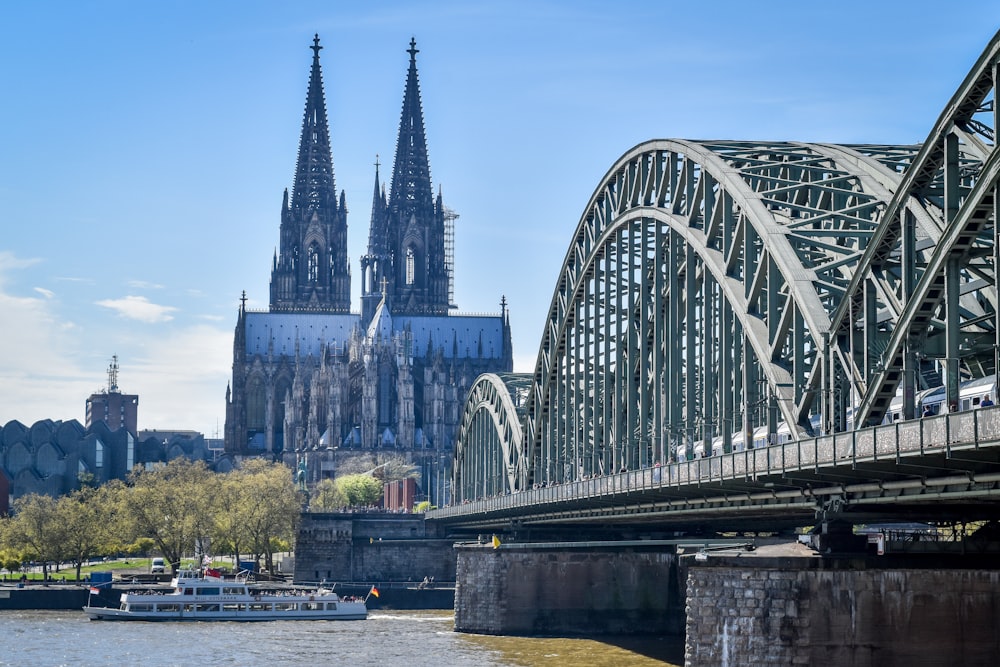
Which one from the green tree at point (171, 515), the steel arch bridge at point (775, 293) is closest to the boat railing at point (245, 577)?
the green tree at point (171, 515)

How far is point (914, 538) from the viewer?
47.7m

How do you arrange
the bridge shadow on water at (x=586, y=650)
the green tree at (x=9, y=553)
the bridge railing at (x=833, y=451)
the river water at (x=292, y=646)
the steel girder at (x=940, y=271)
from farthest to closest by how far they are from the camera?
the green tree at (x=9, y=553) → the river water at (x=292, y=646) → the bridge shadow on water at (x=586, y=650) → the steel girder at (x=940, y=271) → the bridge railing at (x=833, y=451)

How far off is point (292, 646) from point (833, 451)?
5062 centimetres

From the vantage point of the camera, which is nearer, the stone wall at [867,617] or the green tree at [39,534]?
the stone wall at [867,617]

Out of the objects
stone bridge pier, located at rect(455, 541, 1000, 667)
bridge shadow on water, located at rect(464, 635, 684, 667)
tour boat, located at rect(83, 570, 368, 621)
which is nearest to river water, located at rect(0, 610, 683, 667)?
bridge shadow on water, located at rect(464, 635, 684, 667)

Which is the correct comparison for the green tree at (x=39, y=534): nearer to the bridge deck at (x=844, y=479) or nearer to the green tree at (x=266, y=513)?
the green tree at (x=266, y=513)

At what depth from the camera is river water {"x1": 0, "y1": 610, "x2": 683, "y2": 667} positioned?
7725cm

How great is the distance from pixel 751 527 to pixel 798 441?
3019 centimetres

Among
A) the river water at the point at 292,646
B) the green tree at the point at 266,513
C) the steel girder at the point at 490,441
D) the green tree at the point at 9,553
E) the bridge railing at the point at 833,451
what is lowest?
the river water at the point at 292,646

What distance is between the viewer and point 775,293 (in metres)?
55.2

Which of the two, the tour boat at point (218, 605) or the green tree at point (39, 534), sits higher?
the green tree at point (39, 534)

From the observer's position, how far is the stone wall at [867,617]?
145 ft

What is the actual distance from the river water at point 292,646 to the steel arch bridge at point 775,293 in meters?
8.80

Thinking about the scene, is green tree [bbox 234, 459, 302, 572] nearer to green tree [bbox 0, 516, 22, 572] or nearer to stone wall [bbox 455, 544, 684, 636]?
green tree [bbox 0, 516, 22, 572]
